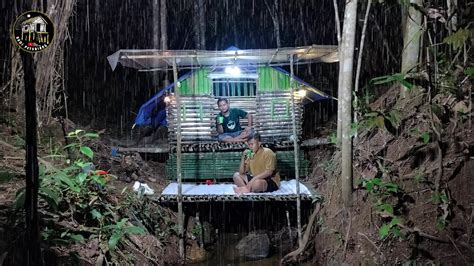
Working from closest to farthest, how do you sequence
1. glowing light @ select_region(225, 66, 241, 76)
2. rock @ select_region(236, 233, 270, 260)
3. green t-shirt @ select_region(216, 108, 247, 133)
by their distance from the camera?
rock @ select_region(236, 233, 270, 260) < glowing light @ select_region(225, 66, 241, 76) < green t-shirt @ select_region(216, 108, 247, 133)

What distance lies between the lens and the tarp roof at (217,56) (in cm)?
818

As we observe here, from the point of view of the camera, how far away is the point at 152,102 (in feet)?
41.3

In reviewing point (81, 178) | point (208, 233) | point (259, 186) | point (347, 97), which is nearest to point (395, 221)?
point (347, 97)

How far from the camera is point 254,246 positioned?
8.96 meters

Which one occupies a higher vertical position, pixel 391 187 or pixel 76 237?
pixel 391 187

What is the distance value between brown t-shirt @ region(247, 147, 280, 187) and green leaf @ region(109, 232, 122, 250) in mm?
3922

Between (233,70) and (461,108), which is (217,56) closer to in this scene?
(233,70)

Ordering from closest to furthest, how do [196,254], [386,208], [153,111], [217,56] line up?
1. [386,208]
2. [217,56]
3. [196,254]
4. [153,111]

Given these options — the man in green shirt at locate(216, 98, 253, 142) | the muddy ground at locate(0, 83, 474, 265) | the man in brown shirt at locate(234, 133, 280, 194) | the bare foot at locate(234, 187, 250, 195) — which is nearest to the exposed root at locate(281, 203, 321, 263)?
the muddy ground at locate(0, 83, 474, 265)

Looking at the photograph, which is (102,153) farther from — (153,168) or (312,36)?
(312,36)

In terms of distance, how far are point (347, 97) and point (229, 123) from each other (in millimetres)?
5453

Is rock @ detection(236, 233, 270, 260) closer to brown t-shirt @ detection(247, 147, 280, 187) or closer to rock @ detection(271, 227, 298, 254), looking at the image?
rock @ detection(271, 227, 298, 254)

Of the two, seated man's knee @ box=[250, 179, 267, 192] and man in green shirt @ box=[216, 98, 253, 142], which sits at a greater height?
man in green shirt @ box=[216, 98, 253, 142]

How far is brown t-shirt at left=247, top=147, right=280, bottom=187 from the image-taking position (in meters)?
9.09
